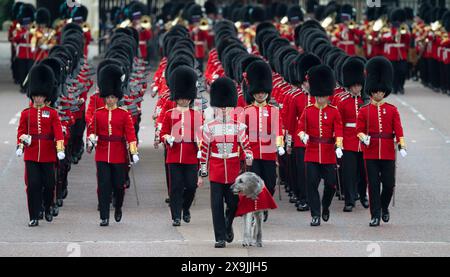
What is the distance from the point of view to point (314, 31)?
70.8 feet

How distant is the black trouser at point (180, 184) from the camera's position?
13.8 metres

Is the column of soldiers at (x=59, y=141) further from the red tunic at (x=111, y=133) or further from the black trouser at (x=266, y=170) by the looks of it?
the black trouser at (x=266, y=170)

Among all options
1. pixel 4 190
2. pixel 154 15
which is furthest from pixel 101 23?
pixel 4 190

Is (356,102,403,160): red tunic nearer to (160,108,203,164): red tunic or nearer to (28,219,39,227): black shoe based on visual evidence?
(160,108,203,164): red tunic

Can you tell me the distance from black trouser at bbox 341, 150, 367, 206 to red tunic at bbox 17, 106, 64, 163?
2649 millimetres

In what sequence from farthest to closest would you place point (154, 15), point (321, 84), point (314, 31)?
1. point (154, 15)
2. point (314, 31)
3. point (321, 84)

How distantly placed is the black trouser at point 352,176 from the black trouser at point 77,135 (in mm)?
3518

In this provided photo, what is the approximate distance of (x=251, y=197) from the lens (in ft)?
40.9

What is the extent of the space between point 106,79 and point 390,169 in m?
2.56

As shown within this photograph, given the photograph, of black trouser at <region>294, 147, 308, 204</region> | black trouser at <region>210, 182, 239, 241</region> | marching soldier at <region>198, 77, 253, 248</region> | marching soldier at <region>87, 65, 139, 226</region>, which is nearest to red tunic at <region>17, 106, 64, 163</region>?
marching soldier at <region>87, 65, 139, 226</region>

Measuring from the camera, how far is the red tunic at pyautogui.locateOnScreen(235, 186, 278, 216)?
12.5m

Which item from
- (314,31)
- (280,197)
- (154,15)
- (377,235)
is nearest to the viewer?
(377,235)

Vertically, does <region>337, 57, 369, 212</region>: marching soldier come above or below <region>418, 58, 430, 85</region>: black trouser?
above

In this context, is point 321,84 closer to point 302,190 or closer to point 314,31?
point 302,190
